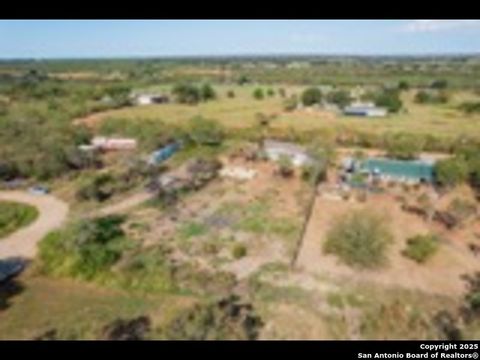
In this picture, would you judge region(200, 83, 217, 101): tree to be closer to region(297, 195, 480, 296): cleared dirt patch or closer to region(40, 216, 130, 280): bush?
region(297, 195, 480, 296): cleared dirt patch

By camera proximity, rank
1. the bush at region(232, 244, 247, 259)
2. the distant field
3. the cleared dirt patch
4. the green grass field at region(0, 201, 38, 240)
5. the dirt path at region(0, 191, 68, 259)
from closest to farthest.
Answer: the cleared dirt patch, the bush at region(232, 244, 247, 259), the dirt path at region(0, 191, 68, 259), the green grass field at region(0, 201, 38, 240), the distant field

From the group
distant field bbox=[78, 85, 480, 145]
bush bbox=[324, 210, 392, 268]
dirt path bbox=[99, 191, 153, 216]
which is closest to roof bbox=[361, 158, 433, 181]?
bush bbox=[324, 210, 392, 268]

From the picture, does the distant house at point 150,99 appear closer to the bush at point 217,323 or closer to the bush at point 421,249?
the bush at point 421,249

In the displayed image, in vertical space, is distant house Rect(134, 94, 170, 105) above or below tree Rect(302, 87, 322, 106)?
below

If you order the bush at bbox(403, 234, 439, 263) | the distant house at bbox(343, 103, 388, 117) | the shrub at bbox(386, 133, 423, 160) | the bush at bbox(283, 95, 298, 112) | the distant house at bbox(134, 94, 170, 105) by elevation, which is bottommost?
the distant house at bbox(134, 94, 170, 105)

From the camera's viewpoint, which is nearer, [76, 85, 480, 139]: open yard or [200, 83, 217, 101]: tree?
[76, 85, 480, 139]: open yard

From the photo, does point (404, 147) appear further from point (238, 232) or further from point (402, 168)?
point (238, 232)
